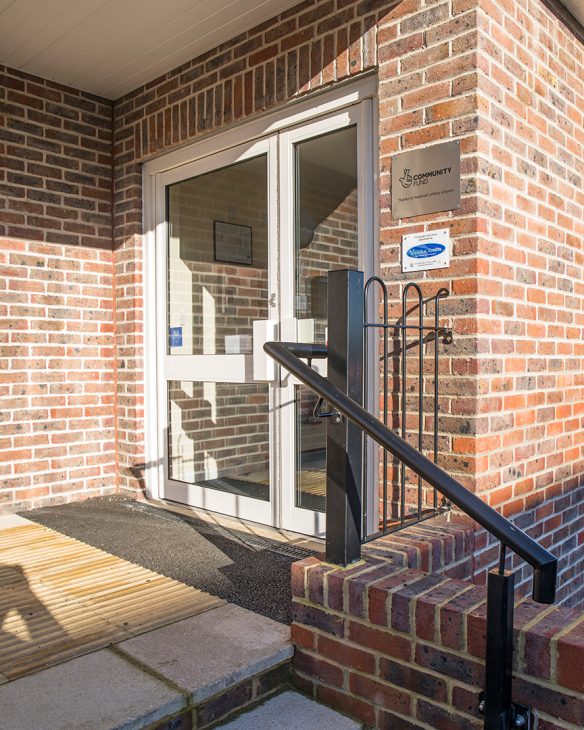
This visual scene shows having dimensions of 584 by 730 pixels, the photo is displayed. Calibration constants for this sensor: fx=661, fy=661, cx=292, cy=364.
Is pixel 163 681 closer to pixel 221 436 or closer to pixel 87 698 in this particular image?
pixel 87 698

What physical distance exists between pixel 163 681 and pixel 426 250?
5.72 ft

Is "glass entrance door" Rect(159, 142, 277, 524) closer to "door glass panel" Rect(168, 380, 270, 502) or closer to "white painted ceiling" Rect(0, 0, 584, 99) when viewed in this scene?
"door glass panel" Rect(168, 380, 270, 502)

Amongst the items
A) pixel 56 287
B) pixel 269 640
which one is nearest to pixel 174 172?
pixel 56 287

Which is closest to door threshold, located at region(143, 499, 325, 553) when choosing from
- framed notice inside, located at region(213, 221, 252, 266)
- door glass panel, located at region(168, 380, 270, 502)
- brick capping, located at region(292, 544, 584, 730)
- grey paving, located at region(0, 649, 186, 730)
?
door glass panel, located at region(168, 380, 270, 502)

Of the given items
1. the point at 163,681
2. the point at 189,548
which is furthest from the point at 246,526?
the point at 163,681

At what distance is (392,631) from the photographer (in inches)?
70.9

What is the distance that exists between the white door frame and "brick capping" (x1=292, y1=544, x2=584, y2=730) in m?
1.00

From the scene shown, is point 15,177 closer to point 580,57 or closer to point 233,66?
point 233,66

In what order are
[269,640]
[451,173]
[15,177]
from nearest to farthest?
[269,640]
[451,173]
[15,177]

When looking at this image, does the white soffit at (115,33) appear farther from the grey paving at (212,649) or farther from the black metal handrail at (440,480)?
the grey paving at (212,649)

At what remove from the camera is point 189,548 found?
3.05 m

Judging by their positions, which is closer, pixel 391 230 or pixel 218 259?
pixel 391 230

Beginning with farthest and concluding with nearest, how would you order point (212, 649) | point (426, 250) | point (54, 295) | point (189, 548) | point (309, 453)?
point (54, 295)
point (309, 453)
point (189, 548)
point (426, 250)
point (212, 649)

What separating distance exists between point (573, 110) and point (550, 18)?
453 millimetres
